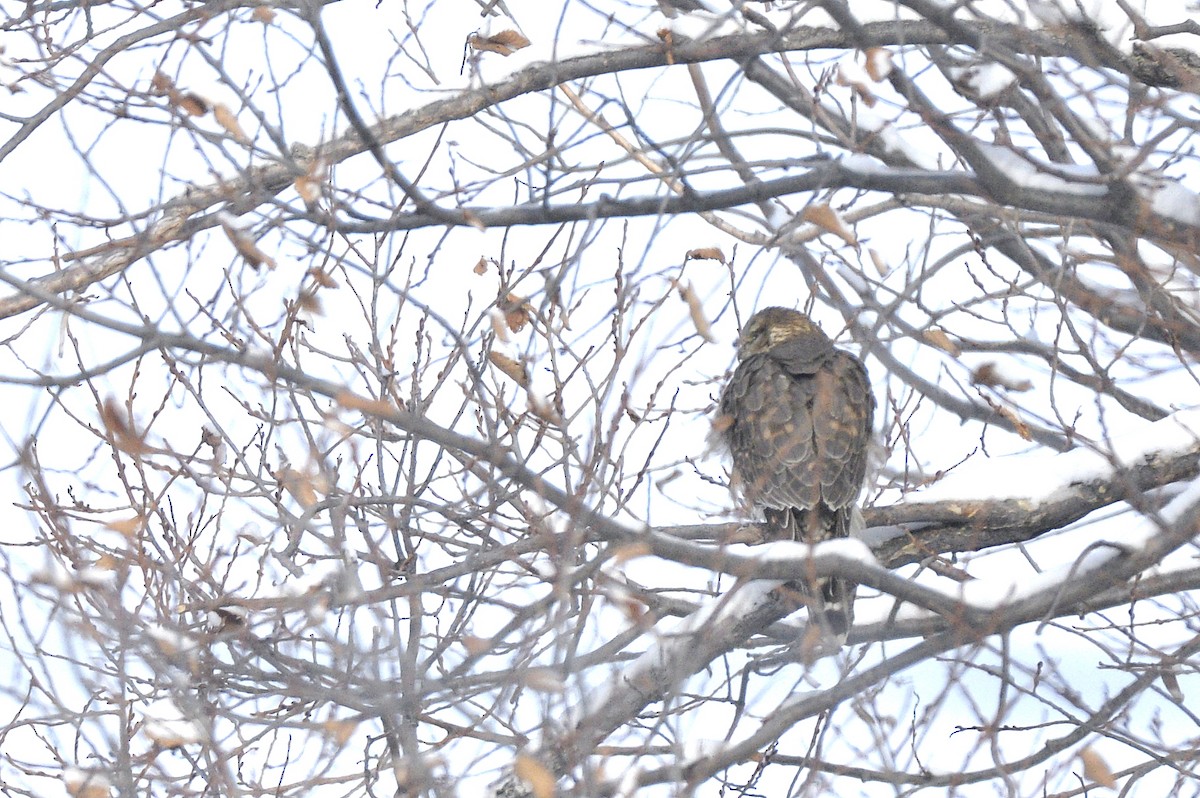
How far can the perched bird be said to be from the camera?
6625mm

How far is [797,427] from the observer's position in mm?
6902

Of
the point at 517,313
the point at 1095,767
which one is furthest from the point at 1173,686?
the point at 517,313

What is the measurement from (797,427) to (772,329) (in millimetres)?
1033

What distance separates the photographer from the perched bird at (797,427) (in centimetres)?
662

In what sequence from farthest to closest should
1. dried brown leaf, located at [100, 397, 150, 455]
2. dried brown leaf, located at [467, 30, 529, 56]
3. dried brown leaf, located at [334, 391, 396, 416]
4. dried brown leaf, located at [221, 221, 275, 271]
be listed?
1. dried brown leaf, located at [467, 30, 529, 56]
2. dried brown leaf, located at [221, 221, 275, 271]
3. dried brown leaf, located at [100, 397, 150, 455]
4. dried brown leaf, located at [334, 391, 396, 416]

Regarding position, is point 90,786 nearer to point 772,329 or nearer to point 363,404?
point 363,404

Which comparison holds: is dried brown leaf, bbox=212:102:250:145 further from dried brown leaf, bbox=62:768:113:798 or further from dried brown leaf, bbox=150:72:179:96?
dried brown leaf, bbox=62:768:113:798

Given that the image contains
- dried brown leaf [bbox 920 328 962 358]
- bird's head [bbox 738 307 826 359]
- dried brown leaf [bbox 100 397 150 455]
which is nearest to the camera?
dried brown leaf [bbox 100 397 150 455]

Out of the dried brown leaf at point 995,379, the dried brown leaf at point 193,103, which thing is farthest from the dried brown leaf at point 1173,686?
the dried brown leaf at point 193,103

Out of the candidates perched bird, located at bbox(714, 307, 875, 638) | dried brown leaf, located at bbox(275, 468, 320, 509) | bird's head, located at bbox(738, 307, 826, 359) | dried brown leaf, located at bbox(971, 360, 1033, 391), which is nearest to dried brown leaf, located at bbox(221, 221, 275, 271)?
dried brown leaf, located at bbox(275, 468, 320, 509)

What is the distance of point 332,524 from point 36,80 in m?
3.05

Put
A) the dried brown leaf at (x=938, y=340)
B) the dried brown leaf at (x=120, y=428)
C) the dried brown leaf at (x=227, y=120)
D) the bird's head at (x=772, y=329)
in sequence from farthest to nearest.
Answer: the bird's head at (x=772, y=329), the dried brown leaf at (x=938, y=340), the dried brown leaf at (x=227, y=120), the dried brown leaf at (x=120, y=428)

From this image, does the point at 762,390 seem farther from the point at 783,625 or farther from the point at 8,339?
the point at 8,339

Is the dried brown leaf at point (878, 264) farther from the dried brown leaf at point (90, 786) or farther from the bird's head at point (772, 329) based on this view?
the dried brown leaf at point (90, 786)
